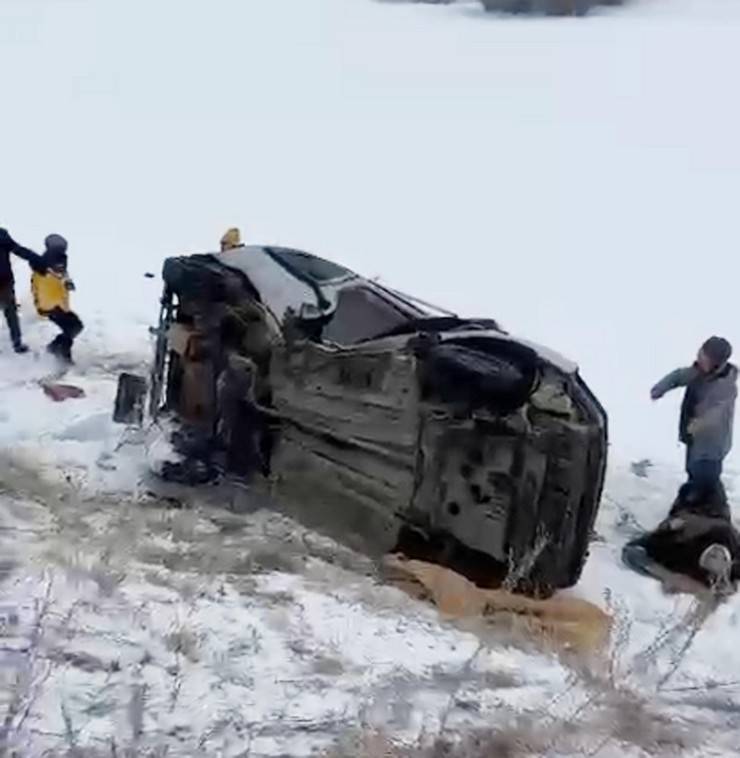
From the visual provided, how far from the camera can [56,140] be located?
21.0 m

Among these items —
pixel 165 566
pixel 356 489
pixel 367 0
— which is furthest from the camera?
pixel 367 0

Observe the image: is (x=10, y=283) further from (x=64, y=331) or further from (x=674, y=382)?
(x=674, y=382)

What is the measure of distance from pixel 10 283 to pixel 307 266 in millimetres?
2958

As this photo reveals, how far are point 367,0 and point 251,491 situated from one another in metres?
29.3

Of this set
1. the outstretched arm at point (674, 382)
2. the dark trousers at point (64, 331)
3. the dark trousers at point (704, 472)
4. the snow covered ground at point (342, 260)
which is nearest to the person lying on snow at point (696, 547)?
the dark trousers at point (704, 472)

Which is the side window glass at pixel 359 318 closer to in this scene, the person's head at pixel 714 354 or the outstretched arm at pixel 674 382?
the outstretched arm at pixel 674 382

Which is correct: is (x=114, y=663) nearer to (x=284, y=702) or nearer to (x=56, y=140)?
(x=284, y=702)

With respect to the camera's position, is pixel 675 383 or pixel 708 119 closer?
pixel 675 383

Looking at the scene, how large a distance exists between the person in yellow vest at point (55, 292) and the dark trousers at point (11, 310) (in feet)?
0.66

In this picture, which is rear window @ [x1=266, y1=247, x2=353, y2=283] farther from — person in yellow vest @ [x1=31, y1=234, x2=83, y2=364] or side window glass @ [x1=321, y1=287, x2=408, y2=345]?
person in yellow vest @ [x1=31, y1=234, x2=83, y2=364]

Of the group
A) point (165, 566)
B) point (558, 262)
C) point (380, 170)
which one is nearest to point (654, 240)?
point (558, 262)

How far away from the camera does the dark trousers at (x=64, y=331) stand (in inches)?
400

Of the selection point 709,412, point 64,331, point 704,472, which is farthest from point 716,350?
point 64,331

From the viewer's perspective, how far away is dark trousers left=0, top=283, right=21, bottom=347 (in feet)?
33.9
